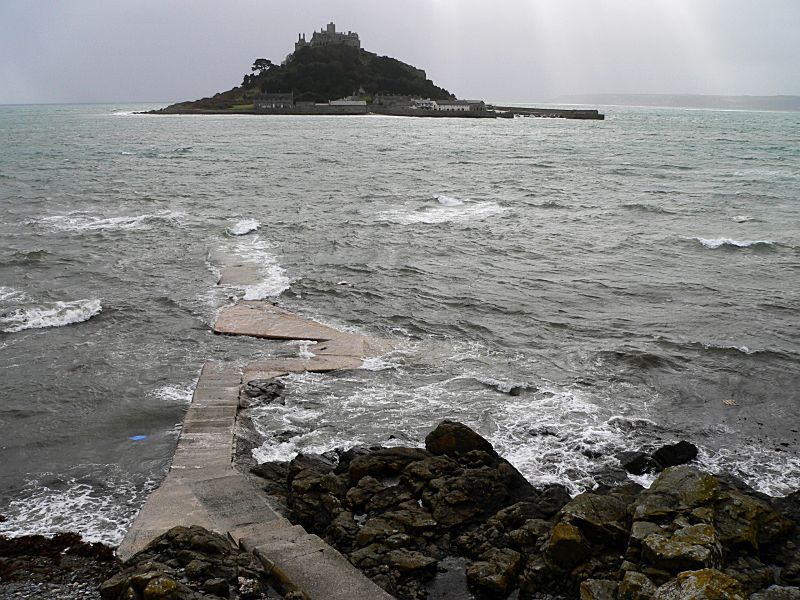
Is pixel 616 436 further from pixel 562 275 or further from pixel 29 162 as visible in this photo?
pixel 29 162

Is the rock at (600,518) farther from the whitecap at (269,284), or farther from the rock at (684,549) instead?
the whitecap at (269,284)

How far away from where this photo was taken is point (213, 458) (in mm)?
10484

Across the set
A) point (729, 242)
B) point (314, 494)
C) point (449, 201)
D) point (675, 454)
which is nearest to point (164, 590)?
point (314, 494)

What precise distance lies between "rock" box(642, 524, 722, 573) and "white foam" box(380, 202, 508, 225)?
81.9 feet

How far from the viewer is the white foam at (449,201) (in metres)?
37.3

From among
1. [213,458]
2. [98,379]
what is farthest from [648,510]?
[98,379]

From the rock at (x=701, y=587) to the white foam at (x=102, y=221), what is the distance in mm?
27254

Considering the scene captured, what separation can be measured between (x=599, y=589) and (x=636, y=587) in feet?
1.46

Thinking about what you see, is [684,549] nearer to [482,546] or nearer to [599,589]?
[599,589]

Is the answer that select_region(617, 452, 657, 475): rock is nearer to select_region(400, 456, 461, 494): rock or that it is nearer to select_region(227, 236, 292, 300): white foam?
select_region(400, 456, 461, 494): rock

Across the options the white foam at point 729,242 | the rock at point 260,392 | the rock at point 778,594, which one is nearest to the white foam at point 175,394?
the rock at point 260,392

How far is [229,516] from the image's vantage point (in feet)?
29.0

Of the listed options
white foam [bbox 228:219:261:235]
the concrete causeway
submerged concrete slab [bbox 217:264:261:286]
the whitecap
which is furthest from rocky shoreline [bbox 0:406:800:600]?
white foam [bbox 228:219:261:235]

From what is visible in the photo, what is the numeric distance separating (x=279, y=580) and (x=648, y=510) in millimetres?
4080
